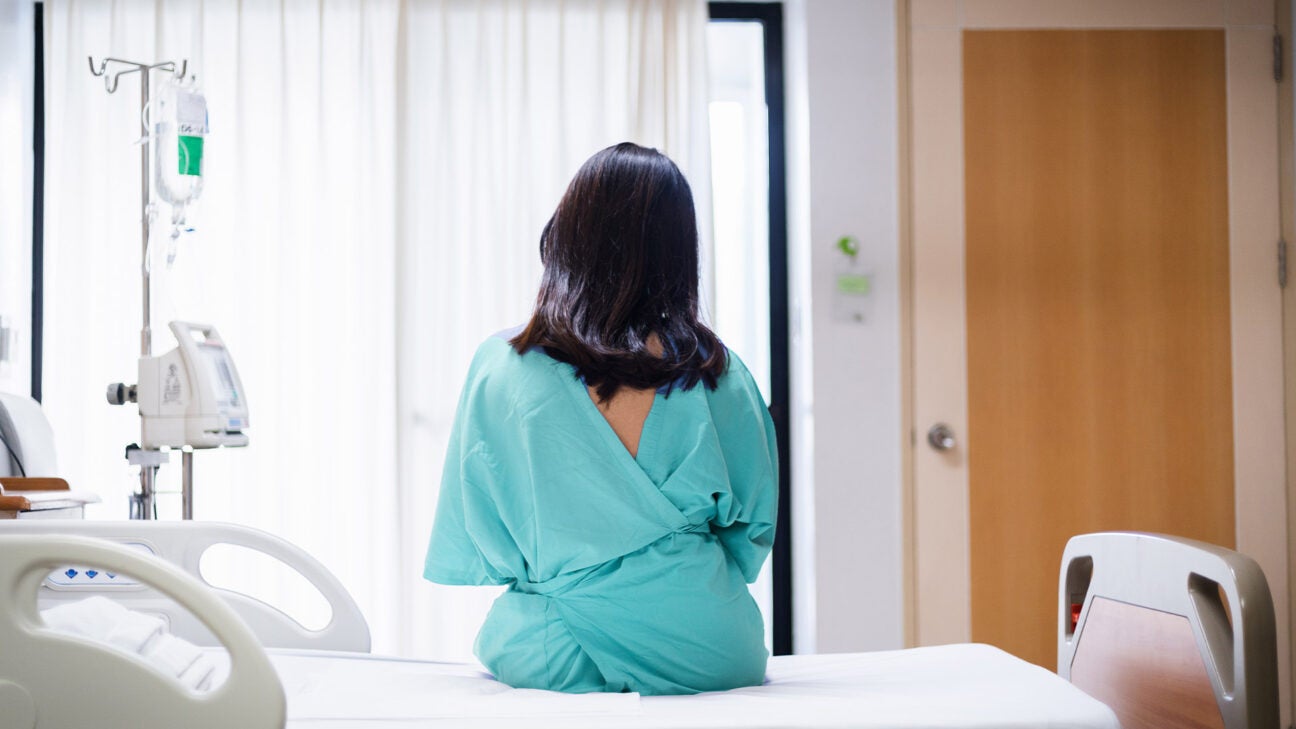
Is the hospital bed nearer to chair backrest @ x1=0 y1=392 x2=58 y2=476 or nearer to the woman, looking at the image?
the woman

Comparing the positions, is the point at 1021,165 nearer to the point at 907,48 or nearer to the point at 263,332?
the point at 907,48

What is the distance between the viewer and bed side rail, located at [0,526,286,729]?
3.05ft

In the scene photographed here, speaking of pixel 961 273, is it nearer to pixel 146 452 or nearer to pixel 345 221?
pixel 345 221

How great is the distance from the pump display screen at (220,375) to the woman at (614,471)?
3.13ft

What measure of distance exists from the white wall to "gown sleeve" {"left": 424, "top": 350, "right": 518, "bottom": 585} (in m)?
1.51

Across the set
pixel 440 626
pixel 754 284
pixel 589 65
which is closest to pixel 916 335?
pixel 754 284

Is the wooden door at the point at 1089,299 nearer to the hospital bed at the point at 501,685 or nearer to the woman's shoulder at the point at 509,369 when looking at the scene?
the hospital bed at the point at 501,685

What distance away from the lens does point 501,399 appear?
A: 1.43m

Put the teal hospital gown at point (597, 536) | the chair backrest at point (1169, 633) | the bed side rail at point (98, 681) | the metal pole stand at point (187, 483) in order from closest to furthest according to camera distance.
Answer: the bed side rail at point (98, 681)
the chair backrest at point (1169, 633)
the teal hospital gown at point (597, 536)
the metal pole stand at point (187, 483)

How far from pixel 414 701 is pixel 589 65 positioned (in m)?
2.13

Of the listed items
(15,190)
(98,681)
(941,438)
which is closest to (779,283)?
(941,438)

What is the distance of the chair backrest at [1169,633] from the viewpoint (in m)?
1.20

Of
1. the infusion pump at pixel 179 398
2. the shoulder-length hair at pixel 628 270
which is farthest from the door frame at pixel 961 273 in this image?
the infusion pump at pixel 179 398

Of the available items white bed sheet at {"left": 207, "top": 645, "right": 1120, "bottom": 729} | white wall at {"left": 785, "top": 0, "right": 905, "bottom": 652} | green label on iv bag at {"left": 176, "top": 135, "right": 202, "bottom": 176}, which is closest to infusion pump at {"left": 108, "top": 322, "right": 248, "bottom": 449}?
green label on iv bag at {"left": 176, "top": 135, "right": 202, "bottom": 176}
